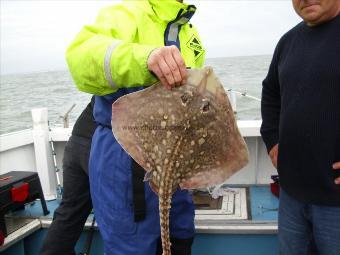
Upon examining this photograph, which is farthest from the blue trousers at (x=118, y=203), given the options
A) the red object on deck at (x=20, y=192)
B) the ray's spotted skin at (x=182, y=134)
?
the red object on deck at (x=20, y=192)

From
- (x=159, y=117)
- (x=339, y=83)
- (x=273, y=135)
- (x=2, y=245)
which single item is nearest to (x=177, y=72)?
(x=159, y=117)

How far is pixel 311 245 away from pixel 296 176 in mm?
502

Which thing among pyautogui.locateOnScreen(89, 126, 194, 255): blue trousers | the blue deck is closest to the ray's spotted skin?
pyautogui.locateOnScreen(89, 126, 194, 255): blue trousers

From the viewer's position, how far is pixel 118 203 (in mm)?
2191

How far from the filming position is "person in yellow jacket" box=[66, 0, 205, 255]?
181cm

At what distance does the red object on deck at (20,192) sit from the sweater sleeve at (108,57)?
1933 millimetres

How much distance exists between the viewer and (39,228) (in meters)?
3.53

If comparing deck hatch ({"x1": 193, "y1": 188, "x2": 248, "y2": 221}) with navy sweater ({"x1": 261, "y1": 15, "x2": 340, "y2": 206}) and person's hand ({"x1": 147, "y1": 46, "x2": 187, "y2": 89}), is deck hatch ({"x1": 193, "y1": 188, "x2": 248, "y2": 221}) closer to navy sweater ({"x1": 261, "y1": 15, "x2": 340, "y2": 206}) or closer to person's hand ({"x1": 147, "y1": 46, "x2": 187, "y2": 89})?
navy sweater ({"x1": 261, "y1": 15, "x2": 340, "y2": 206})

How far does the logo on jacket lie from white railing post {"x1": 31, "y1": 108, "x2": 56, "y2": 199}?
8.17 feet

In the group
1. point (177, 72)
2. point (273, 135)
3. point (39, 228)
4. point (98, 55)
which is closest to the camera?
point (177, 72)

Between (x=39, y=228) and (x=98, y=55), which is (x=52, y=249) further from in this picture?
(x=98, y=55)

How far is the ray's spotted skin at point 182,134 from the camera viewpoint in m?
1.70

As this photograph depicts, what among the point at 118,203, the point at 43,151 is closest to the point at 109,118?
the point at 118,203

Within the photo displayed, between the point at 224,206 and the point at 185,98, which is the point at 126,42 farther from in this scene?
the point at 224,206
